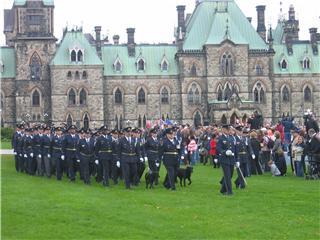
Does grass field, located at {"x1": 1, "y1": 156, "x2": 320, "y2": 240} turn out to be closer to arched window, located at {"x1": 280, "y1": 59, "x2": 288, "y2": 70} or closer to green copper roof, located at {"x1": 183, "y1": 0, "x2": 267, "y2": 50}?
green copper roof, located at {"x1": 183, "y1": 0, "x2": 267, "y2": 50}

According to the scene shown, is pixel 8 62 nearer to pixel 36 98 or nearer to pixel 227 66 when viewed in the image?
pixel 36 98

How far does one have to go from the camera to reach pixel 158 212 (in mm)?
21375

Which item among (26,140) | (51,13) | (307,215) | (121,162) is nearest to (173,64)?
(51,13)

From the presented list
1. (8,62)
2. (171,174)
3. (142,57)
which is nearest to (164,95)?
(142,57)

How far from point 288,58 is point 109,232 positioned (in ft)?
232

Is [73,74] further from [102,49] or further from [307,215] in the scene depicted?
[307,215]

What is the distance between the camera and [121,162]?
28.8m

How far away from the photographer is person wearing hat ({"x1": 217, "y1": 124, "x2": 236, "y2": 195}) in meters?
25.8

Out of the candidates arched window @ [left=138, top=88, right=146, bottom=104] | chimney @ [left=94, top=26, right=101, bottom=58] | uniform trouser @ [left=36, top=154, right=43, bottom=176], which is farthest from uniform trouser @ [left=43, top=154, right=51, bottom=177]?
chimney @ [left=94, top=26, right=101, bottom=58]

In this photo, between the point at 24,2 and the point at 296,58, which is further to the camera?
the point at 296,58

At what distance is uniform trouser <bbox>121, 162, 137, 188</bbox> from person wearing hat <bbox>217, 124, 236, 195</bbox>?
3703 millimetres

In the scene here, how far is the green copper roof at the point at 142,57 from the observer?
83875 mm

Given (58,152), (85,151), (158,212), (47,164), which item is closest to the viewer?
(158,212)

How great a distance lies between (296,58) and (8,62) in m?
30.6
